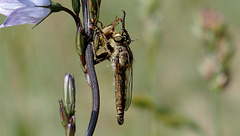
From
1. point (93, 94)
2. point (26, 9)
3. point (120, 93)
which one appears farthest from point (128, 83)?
point (26, 9)

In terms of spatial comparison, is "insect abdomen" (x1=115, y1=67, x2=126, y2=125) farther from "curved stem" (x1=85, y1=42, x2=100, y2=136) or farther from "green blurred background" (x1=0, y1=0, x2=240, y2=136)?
"green blurred background" (x1=0, y1=0, x2=240, y2=136)

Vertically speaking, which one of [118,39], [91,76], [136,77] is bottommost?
[136,77]

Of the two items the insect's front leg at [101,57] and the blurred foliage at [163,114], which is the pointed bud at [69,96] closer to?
the insect's front leg at [101,57]

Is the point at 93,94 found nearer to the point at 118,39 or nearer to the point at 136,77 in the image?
the point at 118,39

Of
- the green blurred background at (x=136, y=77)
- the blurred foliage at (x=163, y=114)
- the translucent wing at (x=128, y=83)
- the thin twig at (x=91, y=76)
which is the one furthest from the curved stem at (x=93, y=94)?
the blurred foliage at (x=163, y=114)

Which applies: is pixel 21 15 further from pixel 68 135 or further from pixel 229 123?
pixel 229 123

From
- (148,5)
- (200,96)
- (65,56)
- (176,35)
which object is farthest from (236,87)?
(148,5)
